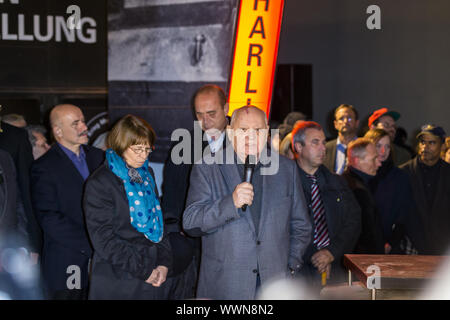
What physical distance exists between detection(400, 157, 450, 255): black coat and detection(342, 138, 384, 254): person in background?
850mm

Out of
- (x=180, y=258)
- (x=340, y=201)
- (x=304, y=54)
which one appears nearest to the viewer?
(x=180, y=258)

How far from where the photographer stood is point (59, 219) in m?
3.59

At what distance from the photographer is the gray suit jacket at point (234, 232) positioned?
2.82 m

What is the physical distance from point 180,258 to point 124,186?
1.77 ft

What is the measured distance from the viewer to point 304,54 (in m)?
10.4

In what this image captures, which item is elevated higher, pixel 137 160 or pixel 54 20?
pixel 54 20

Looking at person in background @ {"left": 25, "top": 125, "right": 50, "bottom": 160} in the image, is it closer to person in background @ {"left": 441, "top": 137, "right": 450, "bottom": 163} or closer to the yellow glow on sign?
the yellow glow on sign

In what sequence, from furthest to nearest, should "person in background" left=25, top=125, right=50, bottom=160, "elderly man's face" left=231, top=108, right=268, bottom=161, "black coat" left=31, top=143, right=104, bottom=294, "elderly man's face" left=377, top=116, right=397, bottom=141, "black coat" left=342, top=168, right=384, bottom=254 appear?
"elderly man's face" left=377, top=116, right=397, bottom=141
"person in background" left=25, top=125, right=50, bottom=160
"black coat" left=342, top=168, right=384, bottom=254
"black coat" left=31, top=143, right=104, bottom=294
"elderly man's face" left=231, top=108, right=268, bottom=161

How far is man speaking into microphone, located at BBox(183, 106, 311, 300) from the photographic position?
111 inches

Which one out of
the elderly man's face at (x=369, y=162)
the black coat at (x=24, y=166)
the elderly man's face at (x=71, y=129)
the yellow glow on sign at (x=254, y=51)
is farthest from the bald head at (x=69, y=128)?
the elderly man's face at (x=369, y=162)

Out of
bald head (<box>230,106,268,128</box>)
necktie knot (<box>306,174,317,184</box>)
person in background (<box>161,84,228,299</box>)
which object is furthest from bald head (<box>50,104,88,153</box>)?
necktie knot (<box>306,174,317,184</box>)

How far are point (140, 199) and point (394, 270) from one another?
1.32m
